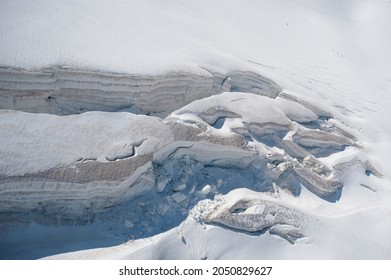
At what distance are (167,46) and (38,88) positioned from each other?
8.51 ft

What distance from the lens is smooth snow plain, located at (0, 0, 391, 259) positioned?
15.0 ft

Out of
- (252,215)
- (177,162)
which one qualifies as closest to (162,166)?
(177,162)

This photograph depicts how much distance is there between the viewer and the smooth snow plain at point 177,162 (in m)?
4.57

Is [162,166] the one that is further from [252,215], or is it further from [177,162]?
[252,215]

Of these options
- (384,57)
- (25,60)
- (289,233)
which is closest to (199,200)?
(289,233)

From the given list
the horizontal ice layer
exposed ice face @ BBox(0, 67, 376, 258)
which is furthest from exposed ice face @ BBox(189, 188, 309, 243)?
the horizontal ice layer

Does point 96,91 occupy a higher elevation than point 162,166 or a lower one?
higher

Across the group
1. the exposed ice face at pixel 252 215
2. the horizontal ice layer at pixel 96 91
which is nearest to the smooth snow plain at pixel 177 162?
the exposed ice face at pixel 252 215

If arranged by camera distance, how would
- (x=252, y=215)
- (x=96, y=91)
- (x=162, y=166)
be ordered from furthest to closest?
(x=96, y=91) < (x=162, y=166) < (x=252, y=215)

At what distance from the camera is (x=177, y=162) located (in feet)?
17.6

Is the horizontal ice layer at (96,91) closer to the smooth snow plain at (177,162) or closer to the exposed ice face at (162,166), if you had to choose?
the smooth snow plain at (177,162)

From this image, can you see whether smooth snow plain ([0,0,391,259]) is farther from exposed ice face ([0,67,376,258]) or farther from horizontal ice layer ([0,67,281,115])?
horizontal ice layer ([0,67,281,115])

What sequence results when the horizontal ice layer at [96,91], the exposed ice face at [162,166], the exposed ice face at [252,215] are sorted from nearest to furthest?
the exposed ice face at [162,166] → the exposed ice face at [252,215] → the horizontal ice layer at [96,91]

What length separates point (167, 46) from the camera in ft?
22.4
